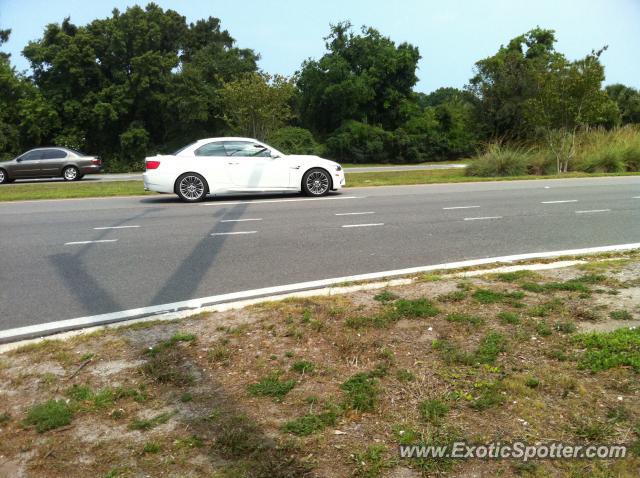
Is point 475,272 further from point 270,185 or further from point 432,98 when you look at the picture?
point 432,98

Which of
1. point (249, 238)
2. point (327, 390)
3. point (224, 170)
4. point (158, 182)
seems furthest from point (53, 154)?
point (327, 390)

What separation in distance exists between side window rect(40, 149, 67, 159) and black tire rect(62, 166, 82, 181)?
1.84ft

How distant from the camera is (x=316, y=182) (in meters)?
15.3

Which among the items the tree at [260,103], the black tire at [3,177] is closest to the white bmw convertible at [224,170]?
the black tire at [3,177]

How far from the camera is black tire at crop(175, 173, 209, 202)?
48.5 feet

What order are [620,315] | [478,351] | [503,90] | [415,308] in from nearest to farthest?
1. [478,351]
2. [620,315]
3. [415,308]
4. [503,90]

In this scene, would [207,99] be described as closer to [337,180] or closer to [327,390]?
[337,180]

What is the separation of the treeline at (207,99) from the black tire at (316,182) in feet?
79.2

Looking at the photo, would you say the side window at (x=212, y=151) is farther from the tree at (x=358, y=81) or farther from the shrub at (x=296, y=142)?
the tree at (x=358, y=81)

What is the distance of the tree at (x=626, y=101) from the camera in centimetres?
4750

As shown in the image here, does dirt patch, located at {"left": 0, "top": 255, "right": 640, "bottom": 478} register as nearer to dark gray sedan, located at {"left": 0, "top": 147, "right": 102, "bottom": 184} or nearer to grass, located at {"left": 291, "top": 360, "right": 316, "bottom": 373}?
grass, located at {"left": 291, "top": 360, "right": 316, "bottom": 373}

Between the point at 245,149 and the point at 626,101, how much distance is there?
44.4 metres

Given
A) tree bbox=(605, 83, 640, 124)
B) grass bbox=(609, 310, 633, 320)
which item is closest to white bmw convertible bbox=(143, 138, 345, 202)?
grass bbox=(609, 310, 633, 320)

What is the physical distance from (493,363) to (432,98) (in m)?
87.3
